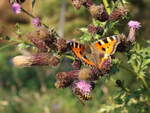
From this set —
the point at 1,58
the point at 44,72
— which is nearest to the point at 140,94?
the point at 44,72

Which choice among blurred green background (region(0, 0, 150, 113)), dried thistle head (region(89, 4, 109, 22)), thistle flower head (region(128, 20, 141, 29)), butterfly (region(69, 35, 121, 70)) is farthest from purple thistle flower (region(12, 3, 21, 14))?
thistle flower head (region(128, 20, 141, 29))

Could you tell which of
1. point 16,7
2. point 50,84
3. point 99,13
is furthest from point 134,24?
point 50,84

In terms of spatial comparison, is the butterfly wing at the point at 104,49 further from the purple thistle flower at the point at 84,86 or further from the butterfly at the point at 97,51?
the purple thistle flower at the point at 84,86

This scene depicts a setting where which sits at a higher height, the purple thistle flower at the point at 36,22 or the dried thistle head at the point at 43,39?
the purple thistle flower at the point at 36,22

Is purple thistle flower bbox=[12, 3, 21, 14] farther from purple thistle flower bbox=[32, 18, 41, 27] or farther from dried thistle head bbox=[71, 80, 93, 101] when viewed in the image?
dried thistle head bbox=[71, 80, 93, 101]

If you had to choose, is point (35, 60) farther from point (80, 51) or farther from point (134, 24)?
point (134, 24)

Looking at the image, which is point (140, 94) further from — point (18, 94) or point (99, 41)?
point (18, 94)

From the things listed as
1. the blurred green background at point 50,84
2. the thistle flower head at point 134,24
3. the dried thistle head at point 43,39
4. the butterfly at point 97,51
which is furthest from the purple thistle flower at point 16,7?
the thistle flower head at point 134,24
